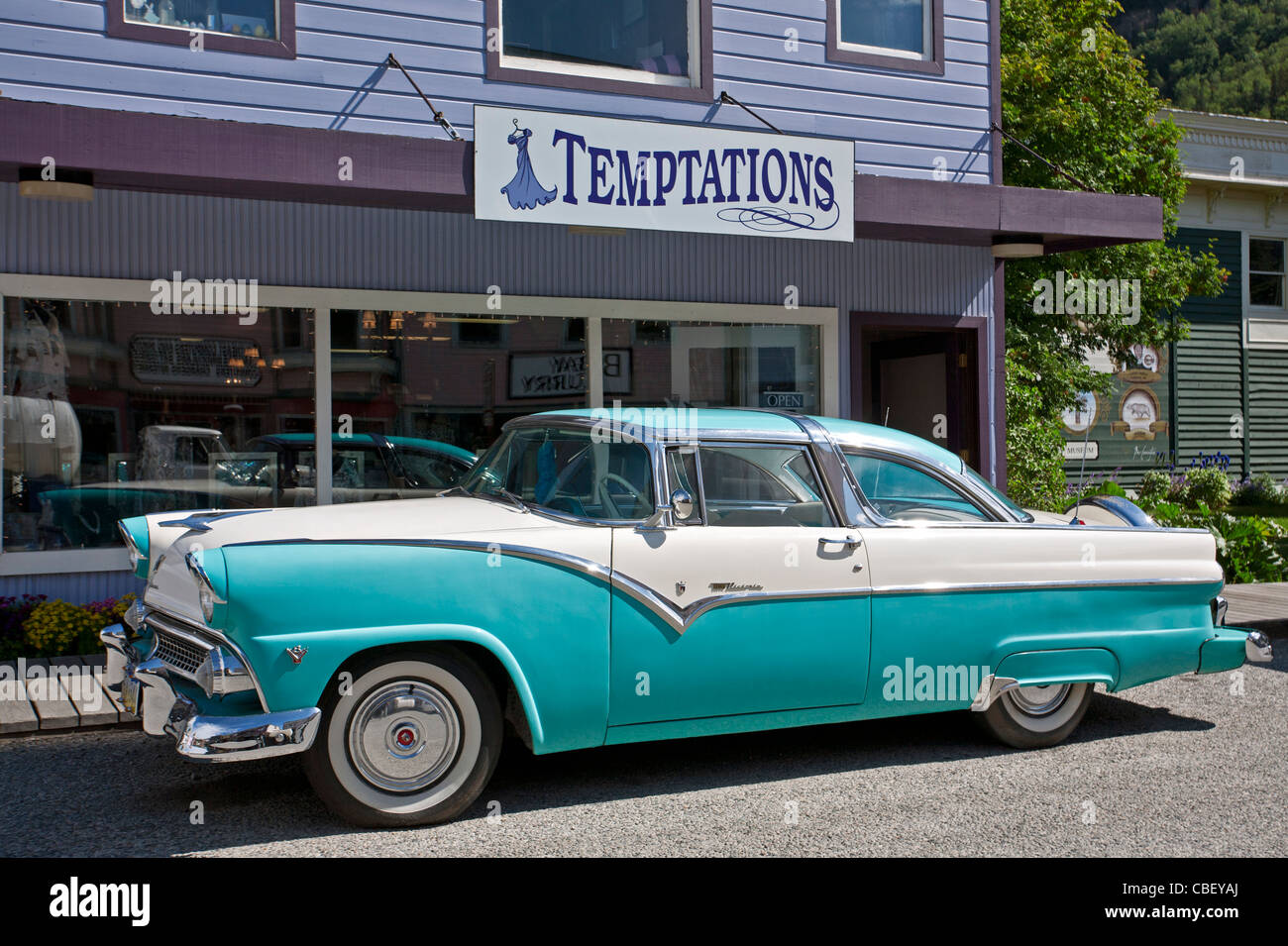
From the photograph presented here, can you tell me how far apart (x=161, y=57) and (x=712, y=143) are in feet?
12.1

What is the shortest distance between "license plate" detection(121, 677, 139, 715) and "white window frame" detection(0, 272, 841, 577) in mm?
3669

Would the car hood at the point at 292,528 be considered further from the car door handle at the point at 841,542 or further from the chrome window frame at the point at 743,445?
the car door handle at the point at 841,542

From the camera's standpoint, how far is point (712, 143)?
8414 millimetres

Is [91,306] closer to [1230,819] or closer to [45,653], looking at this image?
[45,653]

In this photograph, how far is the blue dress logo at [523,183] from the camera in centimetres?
784

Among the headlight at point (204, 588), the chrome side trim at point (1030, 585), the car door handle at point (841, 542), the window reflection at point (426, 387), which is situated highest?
the window reflection at point (426, 387)

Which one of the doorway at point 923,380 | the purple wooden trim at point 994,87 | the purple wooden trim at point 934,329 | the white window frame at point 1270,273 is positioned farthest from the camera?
the white window frame at point 1270,273

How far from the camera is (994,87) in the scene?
1055 centimetres

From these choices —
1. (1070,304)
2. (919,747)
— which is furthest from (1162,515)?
(919,747)

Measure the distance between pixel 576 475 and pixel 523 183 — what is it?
3299 millimetres

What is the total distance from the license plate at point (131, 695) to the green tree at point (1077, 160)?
10.1 m

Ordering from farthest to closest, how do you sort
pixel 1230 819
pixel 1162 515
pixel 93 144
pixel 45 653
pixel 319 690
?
pixel 1162 515
pixel 45 653
pixel 93 144
pixel 1230 819
pixel 319 690

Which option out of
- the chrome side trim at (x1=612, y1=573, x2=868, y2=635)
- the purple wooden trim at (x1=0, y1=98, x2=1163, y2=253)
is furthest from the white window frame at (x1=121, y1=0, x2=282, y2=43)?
the chrome side trim at (x1=612, y1=573, x2=868, y2=635)

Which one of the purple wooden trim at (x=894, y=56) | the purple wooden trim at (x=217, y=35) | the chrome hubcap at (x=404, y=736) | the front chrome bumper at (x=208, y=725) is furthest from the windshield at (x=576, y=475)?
the purple wooden trim at (x=894, y=56)
